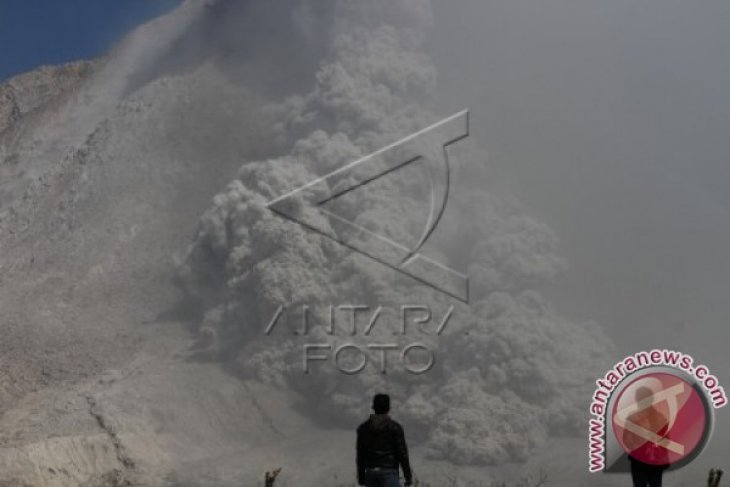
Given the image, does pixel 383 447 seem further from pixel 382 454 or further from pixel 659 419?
pixel 659 419

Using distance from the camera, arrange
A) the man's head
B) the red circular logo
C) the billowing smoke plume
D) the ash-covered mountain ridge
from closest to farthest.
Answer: the man's head, the red circular logo, the ash-covered mountain ridge, the billowing smoke plume

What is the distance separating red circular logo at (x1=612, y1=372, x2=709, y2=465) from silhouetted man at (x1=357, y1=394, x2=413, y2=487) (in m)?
2.29

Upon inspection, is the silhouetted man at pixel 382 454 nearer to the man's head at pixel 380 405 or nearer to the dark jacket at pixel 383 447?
the dark jacket at pixel 383 447

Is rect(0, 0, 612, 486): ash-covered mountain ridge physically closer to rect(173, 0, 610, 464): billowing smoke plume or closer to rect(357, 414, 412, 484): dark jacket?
rect(173, 0, 610, 464): billowing smoke plume

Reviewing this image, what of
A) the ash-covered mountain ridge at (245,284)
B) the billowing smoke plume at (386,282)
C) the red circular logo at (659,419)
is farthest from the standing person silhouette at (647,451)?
the billowing smoke plume at (386,282)

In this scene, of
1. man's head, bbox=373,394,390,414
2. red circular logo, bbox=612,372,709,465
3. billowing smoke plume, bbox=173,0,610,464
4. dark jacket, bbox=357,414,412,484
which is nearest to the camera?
dark jacket, bbox=357,414,412,484

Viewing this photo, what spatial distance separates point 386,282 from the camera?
21.0 meters

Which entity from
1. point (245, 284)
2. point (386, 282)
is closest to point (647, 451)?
point (386, 282)

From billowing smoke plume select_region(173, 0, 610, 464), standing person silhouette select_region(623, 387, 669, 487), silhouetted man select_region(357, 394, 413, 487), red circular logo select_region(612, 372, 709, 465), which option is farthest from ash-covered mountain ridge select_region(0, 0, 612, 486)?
standing person silhouette select_region(623, 387, 669, 487)

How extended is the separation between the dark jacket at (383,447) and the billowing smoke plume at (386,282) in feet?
30.0

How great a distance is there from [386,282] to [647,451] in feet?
41.0

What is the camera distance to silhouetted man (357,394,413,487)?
340 inches

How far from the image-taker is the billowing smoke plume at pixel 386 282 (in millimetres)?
18688

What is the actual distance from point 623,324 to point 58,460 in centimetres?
1388
